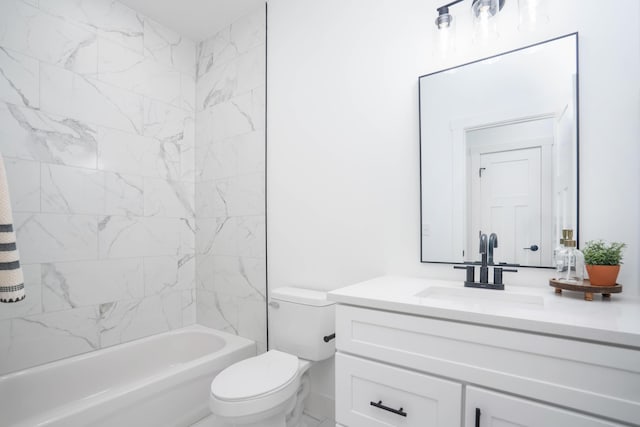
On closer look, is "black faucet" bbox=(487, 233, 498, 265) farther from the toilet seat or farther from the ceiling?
the ceiling

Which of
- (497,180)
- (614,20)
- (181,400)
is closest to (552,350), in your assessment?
(497,180)

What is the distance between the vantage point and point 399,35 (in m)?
1.69

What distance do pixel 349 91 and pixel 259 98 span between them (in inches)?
29.3

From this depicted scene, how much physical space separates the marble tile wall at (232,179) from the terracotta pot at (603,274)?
5.67 feet

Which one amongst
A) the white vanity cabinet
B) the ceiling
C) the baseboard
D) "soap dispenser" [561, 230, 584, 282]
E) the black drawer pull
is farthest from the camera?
the ceiling

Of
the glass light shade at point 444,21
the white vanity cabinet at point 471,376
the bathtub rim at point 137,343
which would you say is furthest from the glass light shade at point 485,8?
the bathtub rim at point 137,343

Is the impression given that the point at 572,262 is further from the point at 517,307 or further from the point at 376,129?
the point at 376,129

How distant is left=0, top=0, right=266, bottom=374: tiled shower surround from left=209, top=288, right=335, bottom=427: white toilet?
46 centimetres

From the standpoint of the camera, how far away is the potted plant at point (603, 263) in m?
1.10

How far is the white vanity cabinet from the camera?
2.69ft

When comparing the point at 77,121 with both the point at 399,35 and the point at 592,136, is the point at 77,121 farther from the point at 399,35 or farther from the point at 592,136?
the point at 592,136

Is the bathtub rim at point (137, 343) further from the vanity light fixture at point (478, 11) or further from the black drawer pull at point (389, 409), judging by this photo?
the vanity light fixture at point (478, 11)

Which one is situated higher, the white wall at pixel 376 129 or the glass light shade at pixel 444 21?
the glass light shade at pixel 444 21

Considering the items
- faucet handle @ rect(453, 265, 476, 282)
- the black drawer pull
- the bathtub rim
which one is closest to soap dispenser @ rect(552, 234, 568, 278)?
faucet handle @ rect(453, 265, 476, 282)
